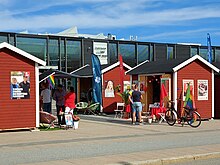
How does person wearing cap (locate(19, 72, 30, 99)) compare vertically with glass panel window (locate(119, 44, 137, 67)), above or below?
below

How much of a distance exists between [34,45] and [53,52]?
162 cm

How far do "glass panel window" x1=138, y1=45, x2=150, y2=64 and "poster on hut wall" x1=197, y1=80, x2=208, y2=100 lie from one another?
1377cm

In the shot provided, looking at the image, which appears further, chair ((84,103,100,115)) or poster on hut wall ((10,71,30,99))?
chair ((84,103,100,115))

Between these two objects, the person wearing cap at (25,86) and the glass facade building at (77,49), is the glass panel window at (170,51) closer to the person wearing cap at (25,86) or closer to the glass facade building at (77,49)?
the glass facade building at (77,49)

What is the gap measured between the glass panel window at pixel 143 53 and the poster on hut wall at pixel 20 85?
1999 cm

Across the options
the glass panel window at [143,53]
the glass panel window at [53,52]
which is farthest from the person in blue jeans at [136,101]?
the glass panel window at [143,53]

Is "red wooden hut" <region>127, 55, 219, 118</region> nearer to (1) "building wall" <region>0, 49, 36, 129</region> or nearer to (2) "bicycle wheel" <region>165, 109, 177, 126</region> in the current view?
(2) "bicycle wheel" <region>165, 109, 177, 126</region>

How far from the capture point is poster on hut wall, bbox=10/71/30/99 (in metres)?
16.5

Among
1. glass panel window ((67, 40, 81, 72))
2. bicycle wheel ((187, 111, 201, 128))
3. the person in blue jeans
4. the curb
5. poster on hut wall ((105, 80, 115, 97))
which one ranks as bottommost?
the curb

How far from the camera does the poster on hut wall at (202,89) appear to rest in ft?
73.0

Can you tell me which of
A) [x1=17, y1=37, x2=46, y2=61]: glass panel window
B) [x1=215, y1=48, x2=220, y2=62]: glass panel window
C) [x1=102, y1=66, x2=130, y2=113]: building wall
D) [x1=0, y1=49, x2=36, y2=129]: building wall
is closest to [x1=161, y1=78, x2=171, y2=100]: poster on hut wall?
[x1=102, y1=66, x2=130, y2=113]: building wall

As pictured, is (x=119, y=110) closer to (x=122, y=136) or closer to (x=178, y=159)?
(x=122, y=136)

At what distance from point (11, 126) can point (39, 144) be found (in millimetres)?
3743

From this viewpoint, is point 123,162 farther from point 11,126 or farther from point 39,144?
point 11,126
